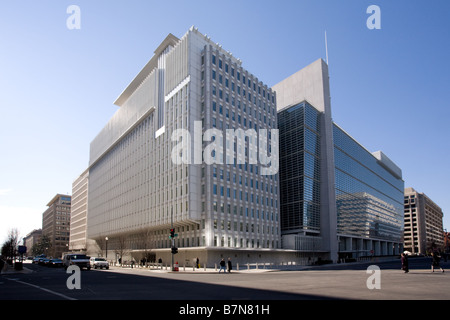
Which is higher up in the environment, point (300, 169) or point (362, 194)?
point (300, 169)

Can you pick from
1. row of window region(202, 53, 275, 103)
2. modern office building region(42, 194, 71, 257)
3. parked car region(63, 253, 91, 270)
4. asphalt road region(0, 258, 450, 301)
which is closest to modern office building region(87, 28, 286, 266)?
row of window region(202, 53, 275, 103)

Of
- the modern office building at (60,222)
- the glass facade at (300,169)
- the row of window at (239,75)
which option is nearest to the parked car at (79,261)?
the row of window at (239,75)

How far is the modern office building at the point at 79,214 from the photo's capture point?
5364 inches

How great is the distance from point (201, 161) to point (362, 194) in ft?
214

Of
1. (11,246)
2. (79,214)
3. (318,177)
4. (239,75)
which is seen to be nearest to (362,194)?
(318,177)

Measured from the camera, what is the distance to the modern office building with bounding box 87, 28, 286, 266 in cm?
6072

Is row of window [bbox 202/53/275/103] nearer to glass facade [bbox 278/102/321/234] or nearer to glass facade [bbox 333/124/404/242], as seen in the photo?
glass facade [bbox 278/102/321/234]

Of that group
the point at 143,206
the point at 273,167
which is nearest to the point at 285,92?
the point at 273,167

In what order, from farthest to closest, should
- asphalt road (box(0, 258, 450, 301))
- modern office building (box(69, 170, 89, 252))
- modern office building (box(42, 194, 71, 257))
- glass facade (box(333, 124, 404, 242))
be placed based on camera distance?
modern office building (box(42, 194, 71, 257)), modern office building (box(69, 170, 89, 252)), glass facade (box(333, 124, 404, 242)), asphalt road (box(0, 258, 450, 301))

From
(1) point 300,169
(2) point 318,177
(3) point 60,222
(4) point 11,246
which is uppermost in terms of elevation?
(1) point 300,169

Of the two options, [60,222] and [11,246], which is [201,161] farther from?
[60,222]

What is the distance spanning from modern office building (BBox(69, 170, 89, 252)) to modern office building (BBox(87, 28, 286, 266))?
5799cm

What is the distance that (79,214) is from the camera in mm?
143750

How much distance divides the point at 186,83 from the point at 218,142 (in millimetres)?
11816
